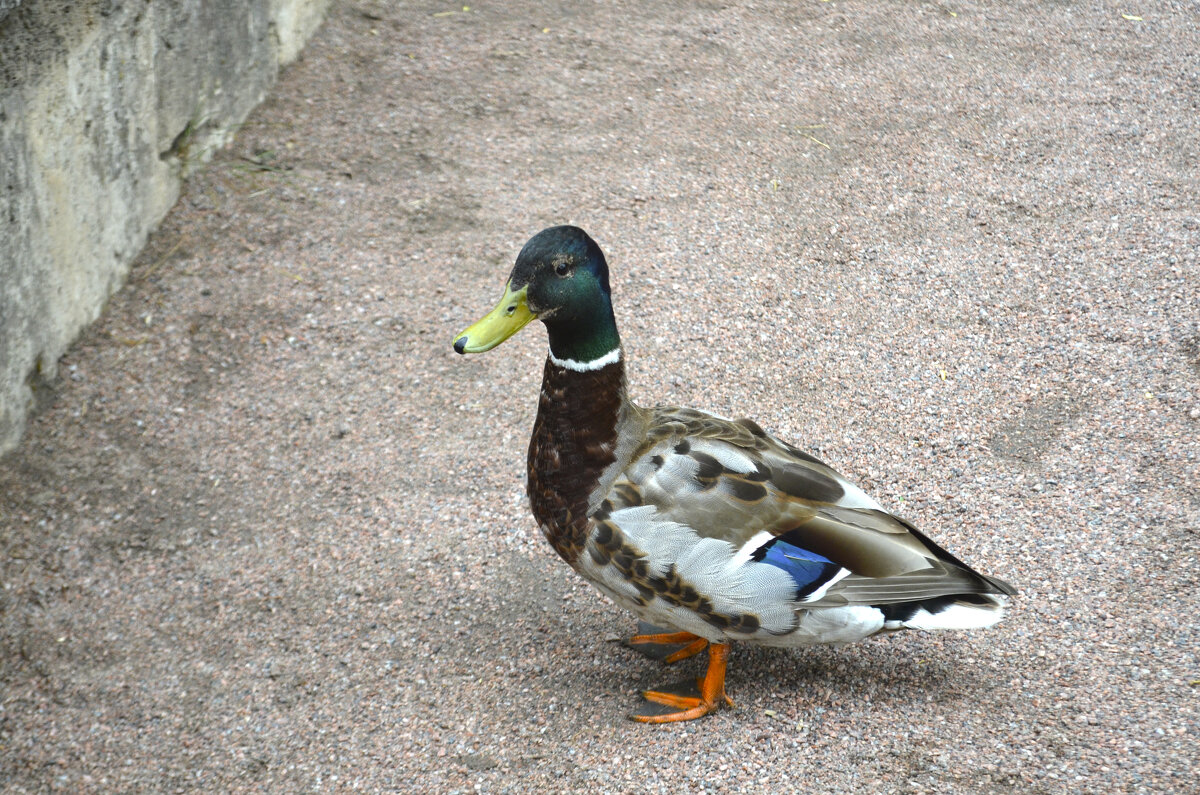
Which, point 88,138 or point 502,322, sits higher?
point 502,322

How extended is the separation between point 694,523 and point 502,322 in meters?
0.72

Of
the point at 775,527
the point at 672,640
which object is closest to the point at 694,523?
the point at 775,527

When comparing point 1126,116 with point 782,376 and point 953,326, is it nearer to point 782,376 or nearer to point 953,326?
point 953,326

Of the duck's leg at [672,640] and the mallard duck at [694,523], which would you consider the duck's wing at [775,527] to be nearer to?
the mallard duck at [694,523]

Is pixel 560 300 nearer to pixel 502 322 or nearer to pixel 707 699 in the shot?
pixel 502 322

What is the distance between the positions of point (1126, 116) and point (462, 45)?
3691 millimetres

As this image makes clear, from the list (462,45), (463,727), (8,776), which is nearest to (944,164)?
(462,45)

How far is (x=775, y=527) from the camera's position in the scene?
111 inches

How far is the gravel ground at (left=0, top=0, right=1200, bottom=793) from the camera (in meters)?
2.92

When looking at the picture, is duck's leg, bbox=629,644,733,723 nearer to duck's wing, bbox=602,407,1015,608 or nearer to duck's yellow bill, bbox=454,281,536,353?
duck's wing, bbox=602,407,1015,608

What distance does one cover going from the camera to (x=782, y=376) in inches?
169

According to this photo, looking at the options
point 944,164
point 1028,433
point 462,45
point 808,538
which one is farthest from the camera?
point 462,45

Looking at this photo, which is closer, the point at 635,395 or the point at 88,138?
the point at 635,395

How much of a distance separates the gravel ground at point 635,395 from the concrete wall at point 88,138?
0.17 meters
